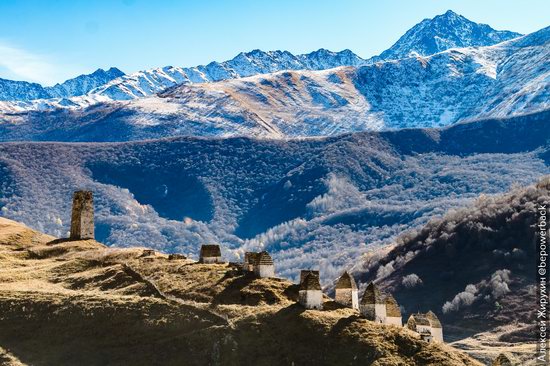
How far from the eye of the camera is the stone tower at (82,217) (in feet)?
440

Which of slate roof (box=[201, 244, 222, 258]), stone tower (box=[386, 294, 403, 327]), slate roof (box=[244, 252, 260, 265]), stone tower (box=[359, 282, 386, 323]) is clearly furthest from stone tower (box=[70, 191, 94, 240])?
stone tower (box=[359, 282, 386, 323])

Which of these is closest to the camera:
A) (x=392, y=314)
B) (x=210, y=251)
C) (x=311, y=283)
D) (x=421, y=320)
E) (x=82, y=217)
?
(x=311, y=283)

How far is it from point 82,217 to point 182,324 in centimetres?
5457

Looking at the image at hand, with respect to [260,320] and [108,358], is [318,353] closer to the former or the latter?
[260,320]

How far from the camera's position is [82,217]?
13462 centimetres

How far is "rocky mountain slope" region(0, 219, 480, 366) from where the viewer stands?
77562 mm

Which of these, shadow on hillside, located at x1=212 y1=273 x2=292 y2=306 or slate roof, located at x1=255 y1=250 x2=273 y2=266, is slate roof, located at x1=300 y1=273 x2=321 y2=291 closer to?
shadow on hillside, located at x1=212 y1=273 x2=292 y2=306

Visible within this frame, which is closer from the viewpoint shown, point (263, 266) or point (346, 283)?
point (346, 283)

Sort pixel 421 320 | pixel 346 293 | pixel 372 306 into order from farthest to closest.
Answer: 1. pixel 421 320
2. pixel 346 293
3. pixel 372 306

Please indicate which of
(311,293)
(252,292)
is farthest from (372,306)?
(252,292)

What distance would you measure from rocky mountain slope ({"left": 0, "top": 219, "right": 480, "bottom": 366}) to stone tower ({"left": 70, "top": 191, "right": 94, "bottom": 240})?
2678 centimetres

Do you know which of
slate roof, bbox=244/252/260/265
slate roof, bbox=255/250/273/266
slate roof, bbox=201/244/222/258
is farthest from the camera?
slate roof, bbox=201/244/222/258

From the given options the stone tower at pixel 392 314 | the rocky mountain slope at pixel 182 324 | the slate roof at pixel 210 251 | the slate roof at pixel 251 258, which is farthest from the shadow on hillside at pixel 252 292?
the slate roof at pixel 210 251

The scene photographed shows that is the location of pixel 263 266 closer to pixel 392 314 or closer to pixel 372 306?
pixel 372 306
